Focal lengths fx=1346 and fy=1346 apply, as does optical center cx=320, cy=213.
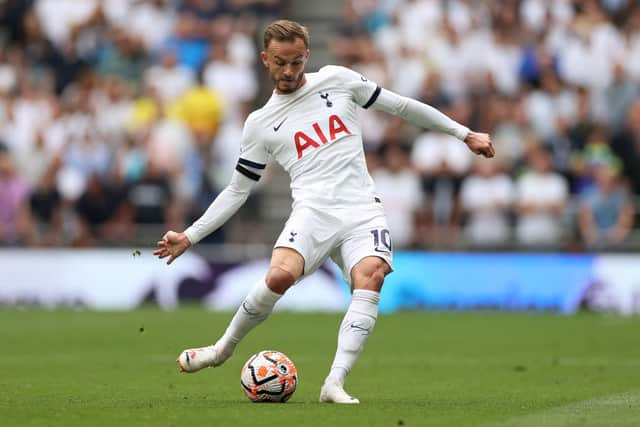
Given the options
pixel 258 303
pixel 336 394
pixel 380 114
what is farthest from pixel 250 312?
pixel 380 114

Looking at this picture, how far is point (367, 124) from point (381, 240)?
1371cm

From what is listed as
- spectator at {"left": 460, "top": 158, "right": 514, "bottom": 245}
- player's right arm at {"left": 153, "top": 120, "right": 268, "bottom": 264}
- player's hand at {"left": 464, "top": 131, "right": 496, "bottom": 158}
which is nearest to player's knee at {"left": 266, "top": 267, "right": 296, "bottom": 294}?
player's right arm at {"left": 153, "top": 120, "right": 268, "bottom": 264}

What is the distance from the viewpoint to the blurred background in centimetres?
2144

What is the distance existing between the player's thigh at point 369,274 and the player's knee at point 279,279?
0.45m

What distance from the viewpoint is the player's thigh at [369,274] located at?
926 cm

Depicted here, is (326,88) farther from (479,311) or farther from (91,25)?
(91,25)

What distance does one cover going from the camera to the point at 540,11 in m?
23.4

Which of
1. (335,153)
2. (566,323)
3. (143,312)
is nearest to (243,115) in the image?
(143,312)

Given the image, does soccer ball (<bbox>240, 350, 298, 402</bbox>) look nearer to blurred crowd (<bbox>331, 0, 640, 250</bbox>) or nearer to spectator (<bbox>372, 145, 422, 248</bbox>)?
→ blurred crowd (<bbox>331, 0, 640, 250</bbox>)

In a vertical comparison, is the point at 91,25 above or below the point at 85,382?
above

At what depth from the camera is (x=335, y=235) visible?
943 centimetres

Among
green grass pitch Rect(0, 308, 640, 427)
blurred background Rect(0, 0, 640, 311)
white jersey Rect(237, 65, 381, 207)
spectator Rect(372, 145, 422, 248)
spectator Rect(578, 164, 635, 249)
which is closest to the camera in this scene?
green grass pitch Rect(0, 308, 640, 427)

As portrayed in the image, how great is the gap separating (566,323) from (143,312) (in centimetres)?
677

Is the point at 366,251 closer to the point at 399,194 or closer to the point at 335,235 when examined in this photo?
the point at 335,235
